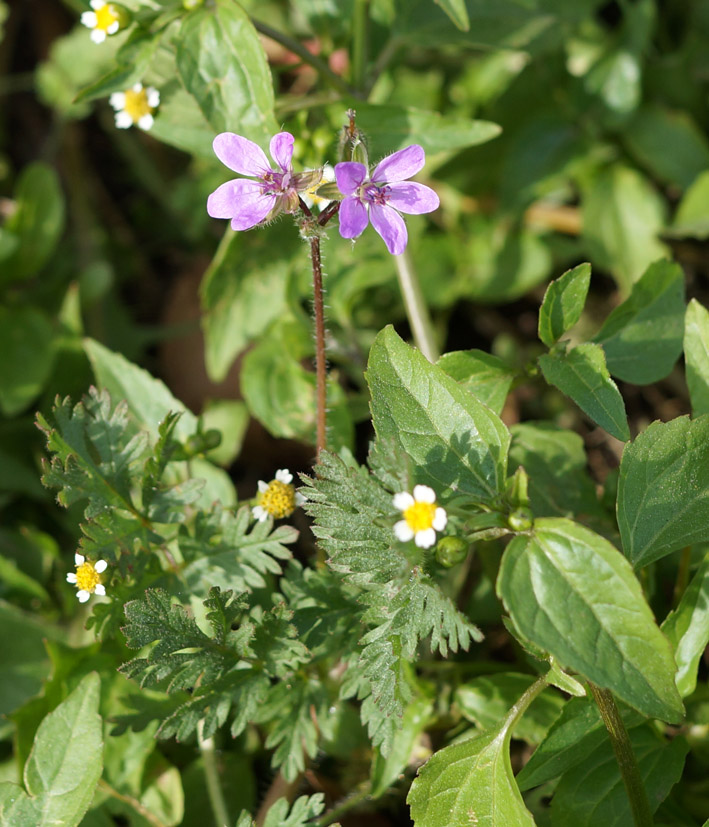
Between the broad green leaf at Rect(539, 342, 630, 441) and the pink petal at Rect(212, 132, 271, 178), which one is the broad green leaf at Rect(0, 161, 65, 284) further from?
the broad green leaf at Rect(539, 342, 630, 441)

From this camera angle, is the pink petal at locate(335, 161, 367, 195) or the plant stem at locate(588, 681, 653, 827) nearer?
the pink petal at locate(335, 161, 367, 195)

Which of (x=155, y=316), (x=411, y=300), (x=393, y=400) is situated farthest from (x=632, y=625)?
(x=155, y=316)

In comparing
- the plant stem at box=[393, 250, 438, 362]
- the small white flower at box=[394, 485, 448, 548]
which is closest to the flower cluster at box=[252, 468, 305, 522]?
the small white flower at box=[394, 485, 448, 548]

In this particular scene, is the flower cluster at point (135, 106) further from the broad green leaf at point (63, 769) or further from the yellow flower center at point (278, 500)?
the broad green leaf at point (63, 769)

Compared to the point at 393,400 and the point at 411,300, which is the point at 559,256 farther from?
the point at 393,400

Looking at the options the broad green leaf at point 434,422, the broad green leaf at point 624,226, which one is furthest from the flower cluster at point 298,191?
the broad green leaf at point 624,226

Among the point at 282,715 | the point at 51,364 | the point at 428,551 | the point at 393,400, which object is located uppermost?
the point at 51,364

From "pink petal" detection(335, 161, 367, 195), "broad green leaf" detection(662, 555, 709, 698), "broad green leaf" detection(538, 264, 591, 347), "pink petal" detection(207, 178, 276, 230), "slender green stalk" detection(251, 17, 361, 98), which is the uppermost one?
"slender green stalk" detection(251, 17, 361, 98)
